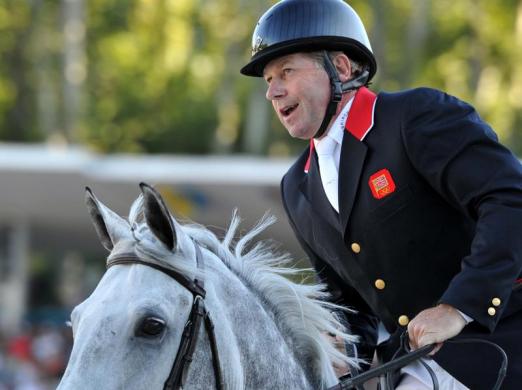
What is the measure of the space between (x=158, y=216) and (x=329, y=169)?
103 cm

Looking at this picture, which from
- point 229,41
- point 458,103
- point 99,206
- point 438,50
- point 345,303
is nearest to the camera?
point 99,206

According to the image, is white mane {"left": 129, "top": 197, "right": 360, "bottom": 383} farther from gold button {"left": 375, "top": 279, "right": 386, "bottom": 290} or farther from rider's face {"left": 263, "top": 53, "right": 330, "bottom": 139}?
rider's face {"left": 263, "top": 53, "right": 330, "bottom": 139}

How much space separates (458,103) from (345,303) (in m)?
1.08

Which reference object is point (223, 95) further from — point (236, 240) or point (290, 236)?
point (236, 240)

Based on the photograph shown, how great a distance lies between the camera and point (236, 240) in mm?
4203

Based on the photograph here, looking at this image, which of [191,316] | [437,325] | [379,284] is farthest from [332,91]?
[191,316]

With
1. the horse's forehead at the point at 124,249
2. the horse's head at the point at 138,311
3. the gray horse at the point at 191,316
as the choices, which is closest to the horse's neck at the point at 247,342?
the gray horse at the point at 191,316

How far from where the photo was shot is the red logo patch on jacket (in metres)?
4.00

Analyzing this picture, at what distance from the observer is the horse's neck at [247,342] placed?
3.47 metres

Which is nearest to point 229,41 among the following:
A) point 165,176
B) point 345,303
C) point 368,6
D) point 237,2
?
point 237,2

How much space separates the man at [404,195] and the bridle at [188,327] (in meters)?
0.72

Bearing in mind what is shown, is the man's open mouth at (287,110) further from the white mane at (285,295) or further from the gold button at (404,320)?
the gold button at (404,320)

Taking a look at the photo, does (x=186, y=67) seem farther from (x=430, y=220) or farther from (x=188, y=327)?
(x=188, y=327)

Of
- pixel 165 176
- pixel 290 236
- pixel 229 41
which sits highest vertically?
pixel 229 41
